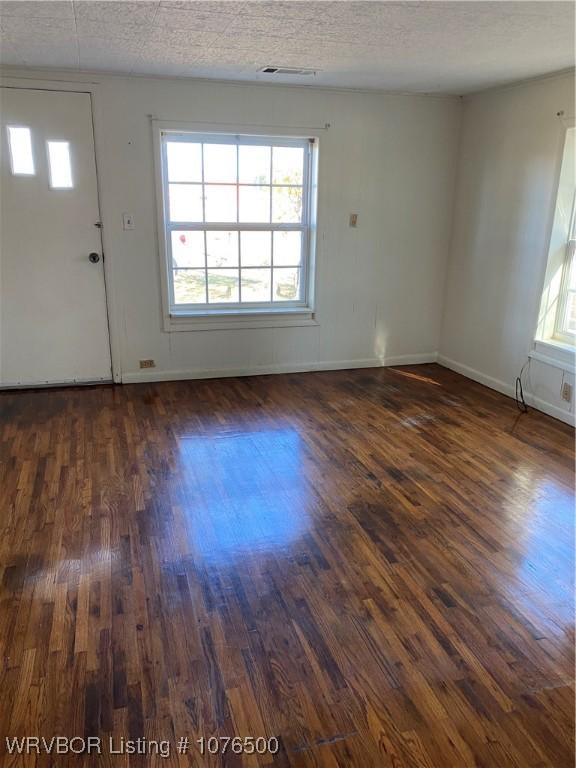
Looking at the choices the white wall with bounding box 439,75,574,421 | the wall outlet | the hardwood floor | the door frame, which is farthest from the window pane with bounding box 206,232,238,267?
the wall outlet

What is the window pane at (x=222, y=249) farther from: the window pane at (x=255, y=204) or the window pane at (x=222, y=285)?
the window pane at (x=255, y=204)

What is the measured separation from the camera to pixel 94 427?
3.75 metres

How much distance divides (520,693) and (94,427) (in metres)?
2.97

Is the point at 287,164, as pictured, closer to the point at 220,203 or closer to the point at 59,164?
the point at 220,203

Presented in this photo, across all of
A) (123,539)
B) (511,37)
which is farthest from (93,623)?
(511,37)

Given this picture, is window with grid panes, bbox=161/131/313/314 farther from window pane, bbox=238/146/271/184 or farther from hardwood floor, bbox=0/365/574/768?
hardwood floor, bbox=0/365/574/768

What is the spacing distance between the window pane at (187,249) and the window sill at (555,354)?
2.83 meters

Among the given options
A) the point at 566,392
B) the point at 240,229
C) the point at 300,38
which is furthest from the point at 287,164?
the point at 566,392

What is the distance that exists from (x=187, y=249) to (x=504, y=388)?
2.93m

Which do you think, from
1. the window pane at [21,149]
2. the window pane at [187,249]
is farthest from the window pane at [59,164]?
the window pane at [187,249]

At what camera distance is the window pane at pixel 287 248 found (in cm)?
481

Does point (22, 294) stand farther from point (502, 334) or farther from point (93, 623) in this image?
point (502, 334)

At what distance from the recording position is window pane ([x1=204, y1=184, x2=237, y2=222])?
4527mm

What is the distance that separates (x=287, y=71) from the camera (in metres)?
3.83
